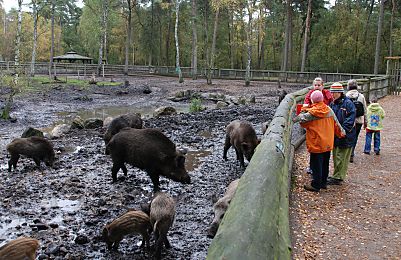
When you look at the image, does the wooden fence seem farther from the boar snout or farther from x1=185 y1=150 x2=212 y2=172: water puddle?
x1=185 y1=150 x2=212 y2=172: water puddle

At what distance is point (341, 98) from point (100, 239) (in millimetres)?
4751

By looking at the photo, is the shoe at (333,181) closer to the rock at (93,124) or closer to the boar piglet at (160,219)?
the boar piglet at (160,219)

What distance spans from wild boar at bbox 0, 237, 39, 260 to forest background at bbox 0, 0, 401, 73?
33.3 meters

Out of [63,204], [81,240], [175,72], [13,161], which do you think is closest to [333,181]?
[81,240]

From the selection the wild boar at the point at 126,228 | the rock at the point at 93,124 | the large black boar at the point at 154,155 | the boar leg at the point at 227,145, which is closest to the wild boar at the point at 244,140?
the boar leg at the point at 227,145

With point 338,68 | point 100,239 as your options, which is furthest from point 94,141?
point 338,68

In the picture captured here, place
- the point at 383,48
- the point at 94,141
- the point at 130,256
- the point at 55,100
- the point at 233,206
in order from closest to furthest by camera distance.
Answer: the point at 233,206, the point at 130,256, the point at 94,141, the point at 55,100, the point at 383,48

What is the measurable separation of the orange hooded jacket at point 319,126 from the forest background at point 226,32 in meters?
30.5

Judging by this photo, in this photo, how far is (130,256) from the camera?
5.45 m

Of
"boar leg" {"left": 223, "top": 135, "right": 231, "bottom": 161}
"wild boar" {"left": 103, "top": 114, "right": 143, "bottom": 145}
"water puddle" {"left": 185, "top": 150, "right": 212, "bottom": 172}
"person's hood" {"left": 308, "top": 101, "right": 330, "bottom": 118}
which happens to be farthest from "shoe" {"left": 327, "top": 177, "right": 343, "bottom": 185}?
"wild boar" {"left": 103, "top": 114, "right": 143, "bottom": 145}

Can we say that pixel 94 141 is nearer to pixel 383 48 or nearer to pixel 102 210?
pixel 102 210

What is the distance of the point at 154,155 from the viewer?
8.10 meters

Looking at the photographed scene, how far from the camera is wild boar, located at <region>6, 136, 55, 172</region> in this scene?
31.0 feet

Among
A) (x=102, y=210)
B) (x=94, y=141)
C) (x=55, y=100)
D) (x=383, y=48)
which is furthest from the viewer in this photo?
(x=383, y=48)
